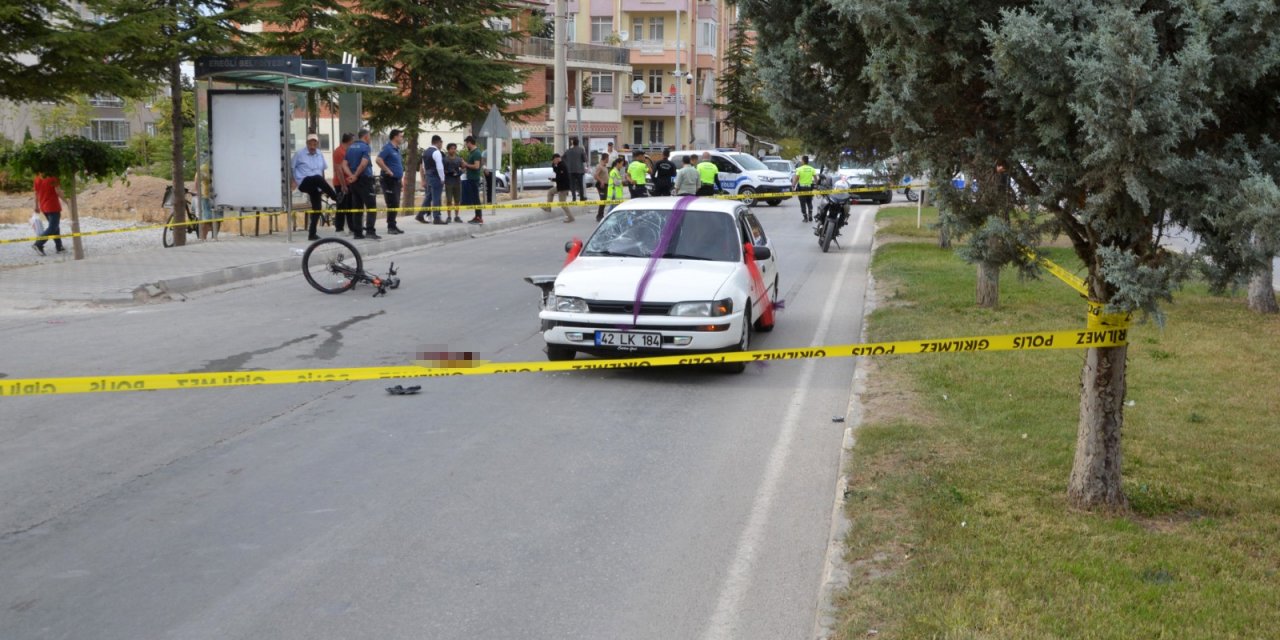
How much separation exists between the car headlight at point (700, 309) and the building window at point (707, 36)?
7588 cm

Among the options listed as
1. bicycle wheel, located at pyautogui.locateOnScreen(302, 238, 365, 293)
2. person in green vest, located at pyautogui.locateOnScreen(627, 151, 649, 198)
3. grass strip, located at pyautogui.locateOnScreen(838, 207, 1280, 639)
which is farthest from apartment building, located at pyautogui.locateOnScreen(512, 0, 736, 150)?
grass strip, located at pyautogui.locateOnScreen(838, 207, 1280, 639)

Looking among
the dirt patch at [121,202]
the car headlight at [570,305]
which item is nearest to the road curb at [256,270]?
the car headlight at [570,305]

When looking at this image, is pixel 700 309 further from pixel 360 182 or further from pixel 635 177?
pixel 635 177

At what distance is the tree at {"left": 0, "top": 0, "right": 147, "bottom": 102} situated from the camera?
16422 mm

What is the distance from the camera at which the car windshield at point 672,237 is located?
39.3 feet

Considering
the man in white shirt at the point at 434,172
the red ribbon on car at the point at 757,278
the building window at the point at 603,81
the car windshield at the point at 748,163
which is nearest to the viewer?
the red ribbon on car at the point at 757,278

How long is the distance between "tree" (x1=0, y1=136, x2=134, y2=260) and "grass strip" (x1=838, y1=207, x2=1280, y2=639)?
13.3m

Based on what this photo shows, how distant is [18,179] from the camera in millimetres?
19359

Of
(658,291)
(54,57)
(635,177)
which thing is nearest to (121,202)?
(635,177)

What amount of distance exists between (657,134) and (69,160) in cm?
6852

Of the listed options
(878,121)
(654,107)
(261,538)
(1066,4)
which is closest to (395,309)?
(261,538)

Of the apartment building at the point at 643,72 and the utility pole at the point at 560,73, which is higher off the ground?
the apartment building at the point at 643,72

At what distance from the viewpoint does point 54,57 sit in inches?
667

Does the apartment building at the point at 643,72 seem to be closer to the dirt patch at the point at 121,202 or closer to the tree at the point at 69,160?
the dirt patch at the point at 121,202
